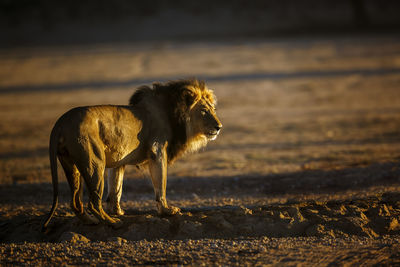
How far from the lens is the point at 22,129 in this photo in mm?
17172

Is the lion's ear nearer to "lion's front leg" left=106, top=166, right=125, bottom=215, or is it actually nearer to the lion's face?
the lion's face

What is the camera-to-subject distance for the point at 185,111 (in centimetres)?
761

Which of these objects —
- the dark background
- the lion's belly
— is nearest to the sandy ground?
the lion's belly

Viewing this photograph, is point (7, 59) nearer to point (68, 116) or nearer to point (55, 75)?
point (55, 75)

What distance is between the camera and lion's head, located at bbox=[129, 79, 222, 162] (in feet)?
24.8

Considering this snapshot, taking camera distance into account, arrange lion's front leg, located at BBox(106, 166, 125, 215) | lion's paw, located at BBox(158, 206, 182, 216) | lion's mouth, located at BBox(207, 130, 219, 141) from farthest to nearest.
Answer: lion's mouth, located at BBox(207, 130, 219, 141) → lion's front leg, located at BBox(106, 166, 125, 215) → lion's paw, located at BBox(158, 206, 182, 216)

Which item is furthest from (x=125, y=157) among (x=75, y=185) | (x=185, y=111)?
(x=185, y=111)

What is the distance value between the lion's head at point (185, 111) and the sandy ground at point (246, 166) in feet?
3.17

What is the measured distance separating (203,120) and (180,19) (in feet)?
105

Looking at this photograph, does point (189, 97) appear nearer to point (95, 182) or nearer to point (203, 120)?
point (203, 120)

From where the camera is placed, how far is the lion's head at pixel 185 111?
7566 mm

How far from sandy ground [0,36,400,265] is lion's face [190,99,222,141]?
105 cm

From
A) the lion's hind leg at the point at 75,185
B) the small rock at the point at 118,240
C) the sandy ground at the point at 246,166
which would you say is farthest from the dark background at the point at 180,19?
the small rock at the point at 118,240

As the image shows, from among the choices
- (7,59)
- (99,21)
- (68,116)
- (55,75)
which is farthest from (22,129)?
(99,21)
